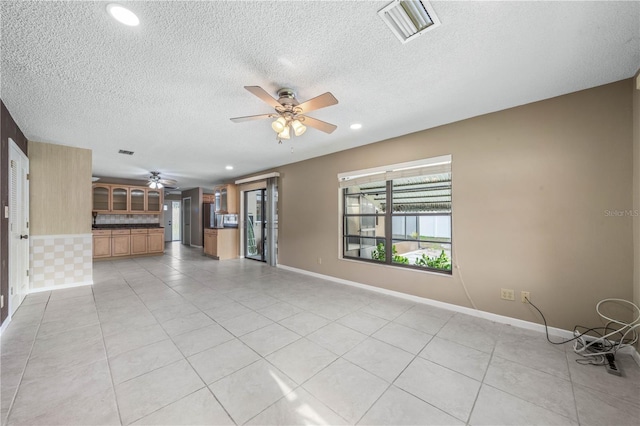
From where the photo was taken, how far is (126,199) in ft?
25.3

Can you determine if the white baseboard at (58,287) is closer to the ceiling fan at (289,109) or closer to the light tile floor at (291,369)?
the light tile floor at (291,369)

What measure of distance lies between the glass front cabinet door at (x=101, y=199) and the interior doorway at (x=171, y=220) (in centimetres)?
367

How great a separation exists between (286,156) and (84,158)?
3625 mm

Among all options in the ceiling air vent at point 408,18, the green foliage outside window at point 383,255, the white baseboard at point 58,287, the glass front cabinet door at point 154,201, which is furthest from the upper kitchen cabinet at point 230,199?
the ceiling air vent at point 408,18

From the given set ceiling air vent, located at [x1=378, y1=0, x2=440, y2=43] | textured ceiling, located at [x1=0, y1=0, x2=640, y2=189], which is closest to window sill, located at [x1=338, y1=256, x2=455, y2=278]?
textured ceiling, located at [x1=0, y1=0, x2=640, y2=189]

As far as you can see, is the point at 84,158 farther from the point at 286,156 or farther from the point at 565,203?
the point at 565,203

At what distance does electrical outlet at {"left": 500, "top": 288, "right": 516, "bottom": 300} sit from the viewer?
278cm

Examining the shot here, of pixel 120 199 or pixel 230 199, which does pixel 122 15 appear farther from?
pixel 120 199

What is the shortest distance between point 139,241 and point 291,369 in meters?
7.62

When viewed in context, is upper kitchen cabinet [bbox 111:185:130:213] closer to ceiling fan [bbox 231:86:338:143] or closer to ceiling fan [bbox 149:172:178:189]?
ceiling fan [bbox 149:172:178:189]

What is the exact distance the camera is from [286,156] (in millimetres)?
5113

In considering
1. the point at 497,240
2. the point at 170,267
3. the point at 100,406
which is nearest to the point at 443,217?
the point at 497,240

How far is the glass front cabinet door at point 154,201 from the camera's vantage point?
8203mm

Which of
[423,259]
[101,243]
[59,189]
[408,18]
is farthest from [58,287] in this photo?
[408,18]
